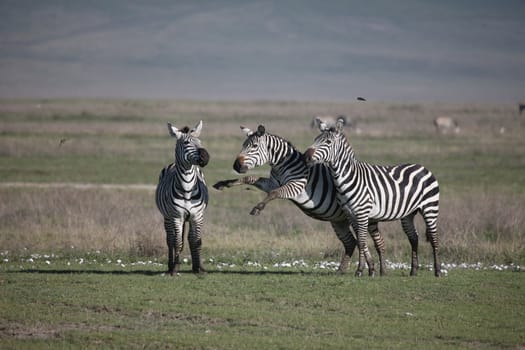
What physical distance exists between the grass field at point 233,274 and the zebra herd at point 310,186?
687 millimetres

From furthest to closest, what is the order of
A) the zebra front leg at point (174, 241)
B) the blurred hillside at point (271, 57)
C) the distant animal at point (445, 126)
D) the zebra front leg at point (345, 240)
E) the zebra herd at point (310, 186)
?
the blurred hillside at point (271, 57) → the distant animal at point (445, 126) → the zebra front leg at point (345, 240) → the zebra front leg at point (174, 241) → the zebra herd at point (310, 186)

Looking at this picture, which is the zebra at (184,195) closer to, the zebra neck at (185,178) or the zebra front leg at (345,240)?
the zebra neck at (185,178)

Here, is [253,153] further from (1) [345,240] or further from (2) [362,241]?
(1) [345,240]

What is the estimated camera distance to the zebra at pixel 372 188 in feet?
42.5

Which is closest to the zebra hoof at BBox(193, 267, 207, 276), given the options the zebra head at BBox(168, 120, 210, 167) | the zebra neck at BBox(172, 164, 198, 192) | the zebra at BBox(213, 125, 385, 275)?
the zebra neck at BBox(172, 164, 198, 192)

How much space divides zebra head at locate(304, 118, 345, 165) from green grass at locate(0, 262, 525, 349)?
5.30 ft

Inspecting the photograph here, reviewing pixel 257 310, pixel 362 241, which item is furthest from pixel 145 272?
pixel 257 310

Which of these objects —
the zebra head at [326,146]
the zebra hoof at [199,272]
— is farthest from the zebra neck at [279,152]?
the zebra hoof at [199,272]

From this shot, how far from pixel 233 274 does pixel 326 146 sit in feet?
7.50

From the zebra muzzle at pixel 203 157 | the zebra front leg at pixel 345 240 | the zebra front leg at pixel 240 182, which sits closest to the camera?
the zebra muzzle at pixel 203 157

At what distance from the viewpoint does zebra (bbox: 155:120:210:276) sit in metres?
12.8

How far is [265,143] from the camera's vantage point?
13070 mm

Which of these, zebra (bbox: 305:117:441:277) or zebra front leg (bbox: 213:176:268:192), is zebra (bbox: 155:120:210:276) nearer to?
zebra front leg (bbox: 213:176:268:192)

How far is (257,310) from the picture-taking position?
10.9 metres
